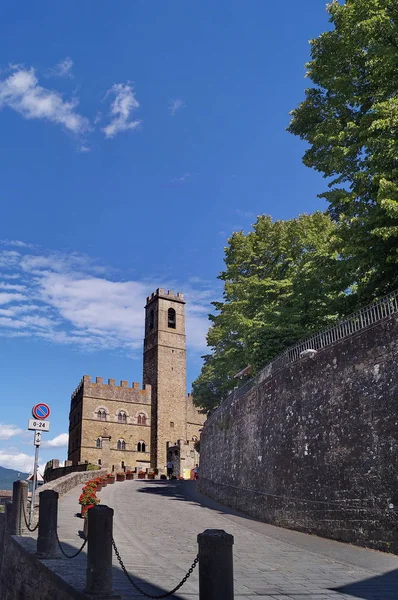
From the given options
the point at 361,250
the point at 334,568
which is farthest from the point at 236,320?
the point at 334,568

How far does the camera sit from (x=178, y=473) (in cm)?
4619

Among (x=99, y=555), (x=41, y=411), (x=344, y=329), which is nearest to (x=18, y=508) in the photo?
(x=41, y=411)

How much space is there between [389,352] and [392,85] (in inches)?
291

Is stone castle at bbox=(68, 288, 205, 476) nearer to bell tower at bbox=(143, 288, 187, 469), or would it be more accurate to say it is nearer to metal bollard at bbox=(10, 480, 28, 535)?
bell tower at bbox=(143, 288, 187, 469)

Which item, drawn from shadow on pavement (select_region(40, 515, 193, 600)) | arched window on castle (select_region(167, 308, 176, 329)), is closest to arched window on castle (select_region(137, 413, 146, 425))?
arched window on castle (select_region(167, 308, 176, 329))

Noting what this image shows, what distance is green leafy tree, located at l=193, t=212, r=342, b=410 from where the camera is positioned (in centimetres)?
1885

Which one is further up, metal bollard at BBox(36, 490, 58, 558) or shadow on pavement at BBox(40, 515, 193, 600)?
metal bollard at BBox(36, 490, 58, 558)

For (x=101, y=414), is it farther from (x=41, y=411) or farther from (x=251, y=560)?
(x=251, y=560)

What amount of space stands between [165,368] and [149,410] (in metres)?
4.95

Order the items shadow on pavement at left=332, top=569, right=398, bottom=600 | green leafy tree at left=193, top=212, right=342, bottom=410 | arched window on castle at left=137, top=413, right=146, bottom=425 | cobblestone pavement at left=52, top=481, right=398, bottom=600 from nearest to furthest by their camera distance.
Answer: shadow on pavement at left=332, top=569, right=398, bottom=600
cobblestone pavement at left=52, top=481, right=398, bottom=600
green leafy tree at left=193, top=212, right=342, bottom=410
arched window on castle at left=137, top=413, right=146, bottom=425

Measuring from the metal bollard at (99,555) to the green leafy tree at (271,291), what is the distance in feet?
36.1

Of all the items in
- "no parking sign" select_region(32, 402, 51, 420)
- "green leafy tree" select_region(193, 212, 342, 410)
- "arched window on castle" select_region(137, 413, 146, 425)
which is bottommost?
"no parking sign" select_region(32, 402, 51, 420)

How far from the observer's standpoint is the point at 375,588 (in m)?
7.45

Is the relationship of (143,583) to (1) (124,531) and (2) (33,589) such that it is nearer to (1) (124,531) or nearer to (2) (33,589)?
(2) (33,589)
